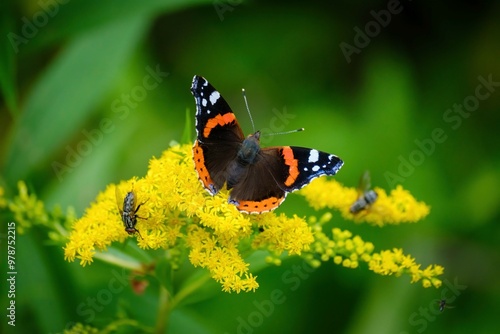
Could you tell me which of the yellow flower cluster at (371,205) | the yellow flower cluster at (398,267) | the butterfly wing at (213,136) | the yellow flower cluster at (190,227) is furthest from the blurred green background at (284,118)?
the yellow flower cluster at (398,267)

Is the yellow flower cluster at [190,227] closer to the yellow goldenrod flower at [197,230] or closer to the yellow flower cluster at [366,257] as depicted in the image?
the yellow goldenrod flower at [197,230]

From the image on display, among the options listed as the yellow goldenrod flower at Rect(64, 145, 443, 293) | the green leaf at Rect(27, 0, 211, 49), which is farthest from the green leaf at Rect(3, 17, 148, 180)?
the yellow goldenrod flower at Rect(64, 145, 443, 293)

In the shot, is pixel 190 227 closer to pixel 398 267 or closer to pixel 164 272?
pixel 164 272

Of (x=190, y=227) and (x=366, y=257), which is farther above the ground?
(x=366, y=257)

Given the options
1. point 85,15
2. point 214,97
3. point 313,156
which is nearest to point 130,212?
point 214,97

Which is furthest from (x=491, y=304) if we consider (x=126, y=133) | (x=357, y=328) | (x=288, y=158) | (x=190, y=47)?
(x=190, y=47)

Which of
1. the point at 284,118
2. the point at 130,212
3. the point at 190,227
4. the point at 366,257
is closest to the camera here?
the point at 130,212

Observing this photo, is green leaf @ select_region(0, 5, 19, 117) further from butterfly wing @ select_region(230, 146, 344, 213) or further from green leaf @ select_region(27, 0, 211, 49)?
butterfly wing @ select_region(230, 146, 344, 213)
